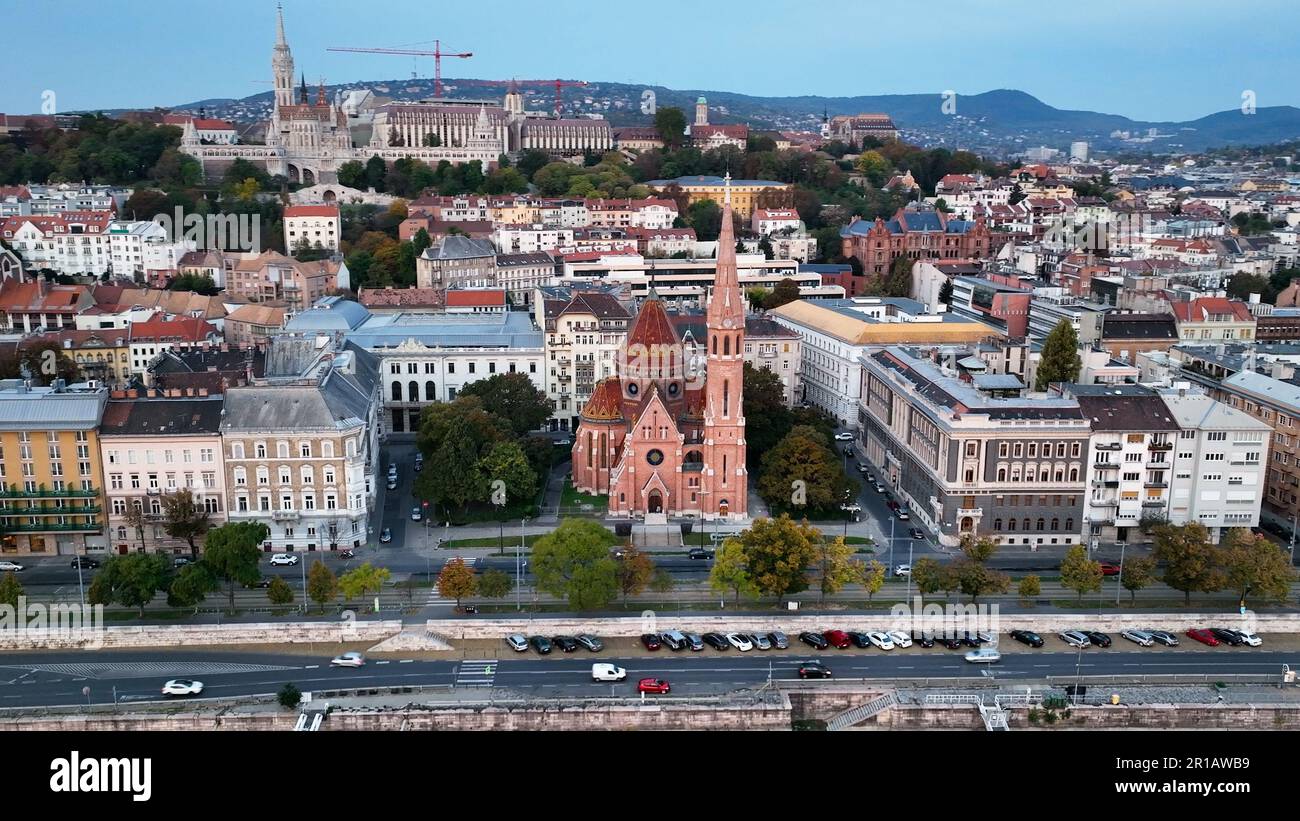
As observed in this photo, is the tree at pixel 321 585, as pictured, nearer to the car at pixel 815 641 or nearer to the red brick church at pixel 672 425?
the red brick church at pixel 672 425

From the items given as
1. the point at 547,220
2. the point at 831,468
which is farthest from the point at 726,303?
the point at 547,220

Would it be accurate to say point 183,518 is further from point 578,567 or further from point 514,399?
point 514,399

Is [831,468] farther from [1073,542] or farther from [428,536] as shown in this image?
[428,536]

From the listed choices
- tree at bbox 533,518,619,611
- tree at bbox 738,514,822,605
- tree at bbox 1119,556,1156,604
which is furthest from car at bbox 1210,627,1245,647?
tree at bbox 533,518,619,611

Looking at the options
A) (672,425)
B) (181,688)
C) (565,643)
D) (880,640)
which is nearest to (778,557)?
(880,640)

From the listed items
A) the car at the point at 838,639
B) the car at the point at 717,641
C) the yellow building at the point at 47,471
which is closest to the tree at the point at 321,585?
the yellow building at the point at 47,471

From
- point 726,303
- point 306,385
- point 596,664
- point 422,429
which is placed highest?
point 726,303

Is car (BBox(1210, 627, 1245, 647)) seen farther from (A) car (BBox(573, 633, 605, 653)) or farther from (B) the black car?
(A) car (BBox(573, 633, 605, 653))
